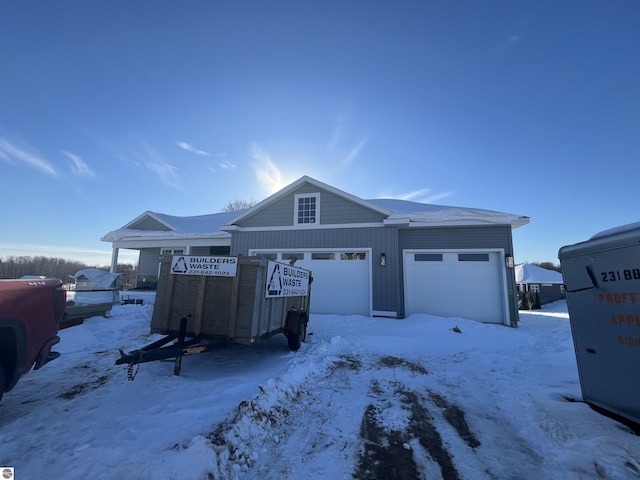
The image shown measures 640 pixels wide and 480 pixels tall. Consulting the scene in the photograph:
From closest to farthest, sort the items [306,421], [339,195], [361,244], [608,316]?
[608,316] → [306,421] → [361,244] → [339,195]

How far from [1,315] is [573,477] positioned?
236 inches

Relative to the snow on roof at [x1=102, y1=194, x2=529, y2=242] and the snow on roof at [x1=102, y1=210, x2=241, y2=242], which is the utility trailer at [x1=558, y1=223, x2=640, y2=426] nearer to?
the snow on roof at [x1=102, y1=194, x2=529, y2=242]

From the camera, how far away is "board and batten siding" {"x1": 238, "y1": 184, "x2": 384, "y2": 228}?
1260cm

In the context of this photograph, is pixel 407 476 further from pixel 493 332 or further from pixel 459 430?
pixel 493 332

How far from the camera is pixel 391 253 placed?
11977 mm

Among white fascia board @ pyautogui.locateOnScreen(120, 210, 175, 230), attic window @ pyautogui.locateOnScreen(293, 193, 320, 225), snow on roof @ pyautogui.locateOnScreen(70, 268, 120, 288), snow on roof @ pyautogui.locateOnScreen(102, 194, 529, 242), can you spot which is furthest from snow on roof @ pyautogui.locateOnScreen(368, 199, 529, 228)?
white fascia board @ pyautogui.locateOnScreen(120, 210, 175, 230)

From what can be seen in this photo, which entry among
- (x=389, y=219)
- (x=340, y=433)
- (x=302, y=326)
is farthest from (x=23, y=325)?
(x=389, y=219)

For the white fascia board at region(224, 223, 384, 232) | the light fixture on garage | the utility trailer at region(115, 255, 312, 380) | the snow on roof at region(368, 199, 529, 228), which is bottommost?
the utility trailer at region(115, 255, 312, 380)

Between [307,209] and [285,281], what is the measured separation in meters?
7.50

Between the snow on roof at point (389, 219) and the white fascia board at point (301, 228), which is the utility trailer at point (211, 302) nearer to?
the white fascia board at point (301, 228)

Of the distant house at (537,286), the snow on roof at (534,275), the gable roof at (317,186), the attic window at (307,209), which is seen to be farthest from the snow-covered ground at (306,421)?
the snow on roof at (534,275)

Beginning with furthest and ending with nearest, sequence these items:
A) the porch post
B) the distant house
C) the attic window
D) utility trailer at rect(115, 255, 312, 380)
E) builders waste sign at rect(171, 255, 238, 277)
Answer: the distant house
the porch post
the attic window
builders waste sign at rect(171, 255, 238, 277)
utility trailer at rect(115, 255, 312, 380)

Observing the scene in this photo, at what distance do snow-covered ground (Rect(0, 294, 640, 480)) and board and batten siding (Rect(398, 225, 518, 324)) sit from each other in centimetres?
529

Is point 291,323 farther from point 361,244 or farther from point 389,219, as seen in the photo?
point 389,219
